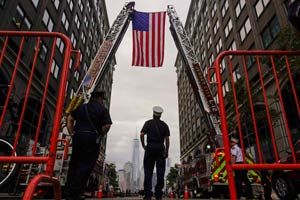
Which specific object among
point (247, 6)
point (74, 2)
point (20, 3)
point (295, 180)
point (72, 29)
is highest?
point (74, 2)

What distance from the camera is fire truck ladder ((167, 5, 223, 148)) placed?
10211 millimetres

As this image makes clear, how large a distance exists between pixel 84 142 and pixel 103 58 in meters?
8.74

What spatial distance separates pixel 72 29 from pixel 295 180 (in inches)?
1044

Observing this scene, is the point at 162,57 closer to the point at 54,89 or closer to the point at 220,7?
the point at 54,89

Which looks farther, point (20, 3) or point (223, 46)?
point (223, 46)

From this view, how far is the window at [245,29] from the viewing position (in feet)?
68.0

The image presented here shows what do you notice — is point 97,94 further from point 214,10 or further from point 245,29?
point 214,10

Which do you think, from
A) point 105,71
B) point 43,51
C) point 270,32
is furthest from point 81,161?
point 43,51

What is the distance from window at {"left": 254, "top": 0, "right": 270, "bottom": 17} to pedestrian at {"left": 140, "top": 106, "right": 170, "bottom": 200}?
57.3 feet

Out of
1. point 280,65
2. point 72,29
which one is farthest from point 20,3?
point 280,65

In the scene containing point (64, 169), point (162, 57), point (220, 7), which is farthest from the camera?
point (220, 7)

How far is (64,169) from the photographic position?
318 inches

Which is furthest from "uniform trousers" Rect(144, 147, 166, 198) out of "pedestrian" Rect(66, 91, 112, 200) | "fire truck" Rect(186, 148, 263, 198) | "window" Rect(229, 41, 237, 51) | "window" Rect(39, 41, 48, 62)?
"window" Rect(229, 41, 237, 51)

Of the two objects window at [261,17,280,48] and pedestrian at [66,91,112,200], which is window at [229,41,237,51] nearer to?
window at [261,17,280,48]
